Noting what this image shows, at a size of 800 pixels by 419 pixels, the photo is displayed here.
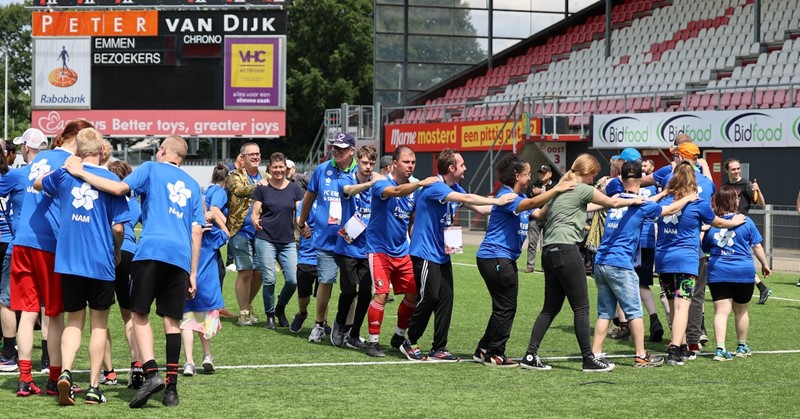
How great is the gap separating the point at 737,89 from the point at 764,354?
630 inches

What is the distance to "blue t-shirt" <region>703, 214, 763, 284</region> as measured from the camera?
10.1m

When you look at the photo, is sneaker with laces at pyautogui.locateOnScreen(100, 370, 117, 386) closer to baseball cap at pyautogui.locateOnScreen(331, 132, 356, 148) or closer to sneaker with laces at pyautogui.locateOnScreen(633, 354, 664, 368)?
baseball cap at pyautogui.locateOnScreen(331, 132, 356, 148)

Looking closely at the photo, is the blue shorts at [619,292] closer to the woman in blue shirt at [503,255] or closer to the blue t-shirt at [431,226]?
the woman in blue shirt at [503,255]

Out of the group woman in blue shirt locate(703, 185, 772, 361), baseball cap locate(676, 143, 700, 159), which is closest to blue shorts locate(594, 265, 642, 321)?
woman in blue shirt locate(703, 185, 772, 361)

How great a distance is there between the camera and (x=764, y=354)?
10.4 metres

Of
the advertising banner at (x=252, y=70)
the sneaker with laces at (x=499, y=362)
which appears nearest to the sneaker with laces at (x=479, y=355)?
the sneaker with laces at (x=499, y=362)

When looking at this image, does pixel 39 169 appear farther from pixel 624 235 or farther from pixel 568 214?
pixel 624 235

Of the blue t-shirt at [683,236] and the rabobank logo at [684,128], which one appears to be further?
the rabobank logo at [684,128]

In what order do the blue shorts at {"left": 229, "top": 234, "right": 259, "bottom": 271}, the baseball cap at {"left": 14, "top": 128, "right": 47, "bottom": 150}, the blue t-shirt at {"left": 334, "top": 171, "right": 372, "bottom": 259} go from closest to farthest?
the baseball cap at {"left": 14, "top": 128, "right": 47, "bottom": 150}, the blue t-shirt at {"left": 334, "top": 171, "right": 372, "bottom": 259}, the blue shorts at {"left": 229, "top": 234, "right": 259, "bottom": 271}

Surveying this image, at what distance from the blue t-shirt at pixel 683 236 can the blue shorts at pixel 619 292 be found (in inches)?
19.4

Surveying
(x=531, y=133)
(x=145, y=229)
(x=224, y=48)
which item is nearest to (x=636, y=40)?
(x=531, y=133)

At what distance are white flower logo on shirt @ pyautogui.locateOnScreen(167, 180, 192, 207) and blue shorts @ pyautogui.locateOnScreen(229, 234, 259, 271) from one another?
4.49 m

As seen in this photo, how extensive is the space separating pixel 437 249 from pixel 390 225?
0.50 metres

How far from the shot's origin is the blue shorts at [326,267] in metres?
10.9
